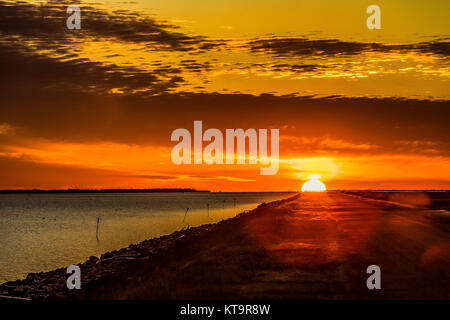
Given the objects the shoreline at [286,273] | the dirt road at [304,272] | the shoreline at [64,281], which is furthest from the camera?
the shoreline at [64,281]

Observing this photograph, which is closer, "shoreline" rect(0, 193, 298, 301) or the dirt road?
the dirt road

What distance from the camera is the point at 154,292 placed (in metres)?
16.6

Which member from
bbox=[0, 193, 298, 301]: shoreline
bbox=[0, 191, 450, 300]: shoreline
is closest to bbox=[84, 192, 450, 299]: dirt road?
bbox=[0, 191, 450, 300]: shoreline

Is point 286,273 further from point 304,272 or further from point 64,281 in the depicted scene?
point 64,281

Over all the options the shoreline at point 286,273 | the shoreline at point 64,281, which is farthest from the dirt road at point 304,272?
the shoreline at point 64,281

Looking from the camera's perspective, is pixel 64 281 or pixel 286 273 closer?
pixel 286 273

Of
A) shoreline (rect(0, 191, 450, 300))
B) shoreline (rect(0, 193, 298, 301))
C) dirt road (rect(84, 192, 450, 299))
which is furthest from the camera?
shoreline (rect(0, 193, 298, 301))

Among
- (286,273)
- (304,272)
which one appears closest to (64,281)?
(286,273)

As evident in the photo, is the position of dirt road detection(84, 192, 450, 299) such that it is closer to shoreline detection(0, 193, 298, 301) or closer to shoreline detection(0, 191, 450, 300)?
shoreline detection(0, 191, 450, 300)

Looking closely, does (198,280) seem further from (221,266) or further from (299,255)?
(299,255)

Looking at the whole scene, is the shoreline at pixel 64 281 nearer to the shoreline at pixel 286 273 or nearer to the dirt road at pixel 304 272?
the shoreline at pixel 286 273

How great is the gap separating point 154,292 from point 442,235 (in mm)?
20552

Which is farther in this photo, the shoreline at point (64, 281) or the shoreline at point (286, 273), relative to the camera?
the shoreline at point (64, 281)
